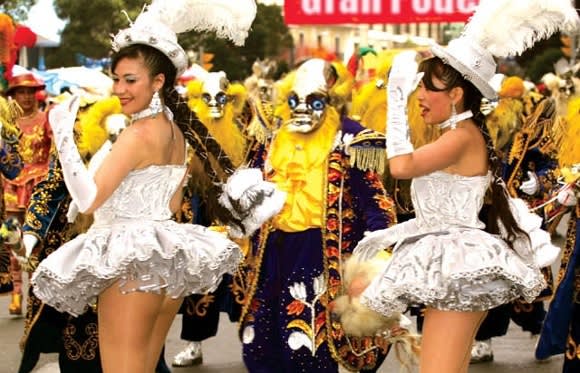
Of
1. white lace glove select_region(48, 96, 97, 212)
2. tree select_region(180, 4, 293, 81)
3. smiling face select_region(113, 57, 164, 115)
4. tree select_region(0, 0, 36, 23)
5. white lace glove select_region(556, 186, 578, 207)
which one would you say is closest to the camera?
white lace glove select_region(48, 96, 97, 212)

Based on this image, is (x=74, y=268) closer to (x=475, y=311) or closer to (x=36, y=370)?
(x=475, y=311)

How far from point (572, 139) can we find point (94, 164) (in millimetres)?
2576

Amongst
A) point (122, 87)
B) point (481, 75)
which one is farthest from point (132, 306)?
point (481, 75)

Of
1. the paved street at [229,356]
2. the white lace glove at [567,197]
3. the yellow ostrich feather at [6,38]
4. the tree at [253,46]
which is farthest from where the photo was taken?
the tree at [253,46]

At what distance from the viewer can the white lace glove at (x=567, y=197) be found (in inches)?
292

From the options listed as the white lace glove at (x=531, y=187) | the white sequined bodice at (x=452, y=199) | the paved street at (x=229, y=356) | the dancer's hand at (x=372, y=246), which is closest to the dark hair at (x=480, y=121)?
the white sequined bodice at (x=452, y=199)

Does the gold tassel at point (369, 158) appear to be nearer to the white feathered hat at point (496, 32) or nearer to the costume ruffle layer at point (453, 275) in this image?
the white feathered hat at point (496, 32)

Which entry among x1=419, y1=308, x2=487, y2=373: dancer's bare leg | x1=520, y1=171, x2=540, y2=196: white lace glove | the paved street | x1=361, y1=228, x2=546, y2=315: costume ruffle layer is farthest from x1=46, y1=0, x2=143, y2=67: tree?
x1=419, y1=308, x2=487, y2=373: dancer's bare leg

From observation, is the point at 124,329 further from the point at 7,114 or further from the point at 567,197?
the point at 567,197

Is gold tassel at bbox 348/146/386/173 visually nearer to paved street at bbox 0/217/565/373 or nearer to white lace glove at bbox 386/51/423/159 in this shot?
white lace glove at bbox 386/51/423/159

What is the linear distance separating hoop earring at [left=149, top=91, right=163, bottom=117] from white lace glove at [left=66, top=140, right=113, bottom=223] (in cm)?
30

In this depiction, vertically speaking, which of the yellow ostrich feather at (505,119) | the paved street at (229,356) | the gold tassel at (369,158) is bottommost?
the paved street at (229,356)

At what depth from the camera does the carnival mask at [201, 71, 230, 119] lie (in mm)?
9057

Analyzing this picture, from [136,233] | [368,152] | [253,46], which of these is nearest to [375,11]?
[368,152]
